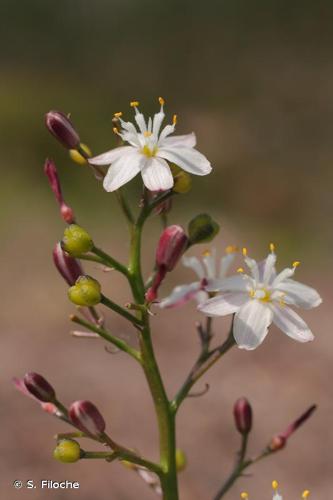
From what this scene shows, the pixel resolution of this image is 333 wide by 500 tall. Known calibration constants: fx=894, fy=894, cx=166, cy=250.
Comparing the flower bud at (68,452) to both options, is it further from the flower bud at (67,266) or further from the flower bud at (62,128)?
the flower bud at (62,128)

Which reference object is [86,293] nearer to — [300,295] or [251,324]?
[251,324]

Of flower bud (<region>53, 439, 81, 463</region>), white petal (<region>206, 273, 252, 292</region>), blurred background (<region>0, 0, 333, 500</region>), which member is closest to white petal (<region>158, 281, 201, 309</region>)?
white petal (<region>206, 273, 252, 292</region>)

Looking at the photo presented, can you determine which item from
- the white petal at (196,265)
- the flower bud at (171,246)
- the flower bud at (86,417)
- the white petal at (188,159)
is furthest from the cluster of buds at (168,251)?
the white petal at (196,265)

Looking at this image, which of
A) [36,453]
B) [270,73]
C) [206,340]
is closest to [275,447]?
[206,340]

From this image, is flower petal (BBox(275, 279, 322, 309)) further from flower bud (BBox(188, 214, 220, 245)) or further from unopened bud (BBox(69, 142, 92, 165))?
unopened bud (BBox(69, 142, 92, 165))

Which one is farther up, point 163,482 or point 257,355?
point 257,355

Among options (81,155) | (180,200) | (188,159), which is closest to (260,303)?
(188,159)

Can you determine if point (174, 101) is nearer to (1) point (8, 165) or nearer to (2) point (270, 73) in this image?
(2) point (270, 73)
